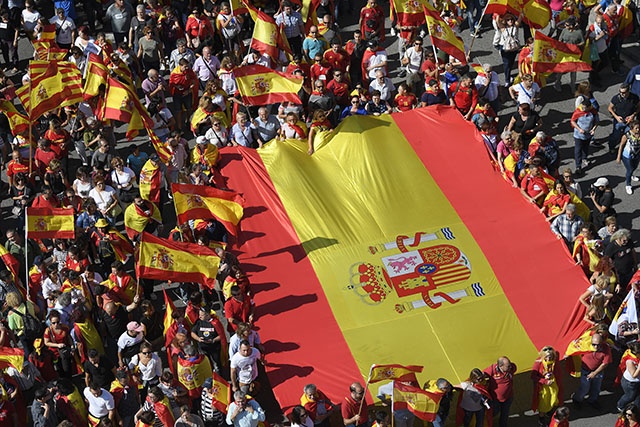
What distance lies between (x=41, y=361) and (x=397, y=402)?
5.45 meters

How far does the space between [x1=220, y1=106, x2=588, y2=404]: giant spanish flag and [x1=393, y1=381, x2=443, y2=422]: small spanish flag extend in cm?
153

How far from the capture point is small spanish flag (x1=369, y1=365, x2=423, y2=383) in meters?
17.0

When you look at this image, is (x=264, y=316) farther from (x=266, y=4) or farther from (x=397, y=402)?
(x=266, y=4)

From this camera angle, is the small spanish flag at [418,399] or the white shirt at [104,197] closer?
the small spanish flag at [418,399]

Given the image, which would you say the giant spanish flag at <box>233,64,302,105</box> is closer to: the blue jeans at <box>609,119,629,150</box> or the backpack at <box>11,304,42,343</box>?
Result: the blue jeans at <box>609,119,629,150</box>

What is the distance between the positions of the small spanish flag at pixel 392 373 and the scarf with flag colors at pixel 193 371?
256cm

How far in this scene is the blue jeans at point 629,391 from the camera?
17.8 m

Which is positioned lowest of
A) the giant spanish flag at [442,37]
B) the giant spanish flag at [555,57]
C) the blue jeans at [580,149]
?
the blue jeans at [580,149]

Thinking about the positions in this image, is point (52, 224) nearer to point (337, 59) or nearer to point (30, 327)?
point (30, 327)

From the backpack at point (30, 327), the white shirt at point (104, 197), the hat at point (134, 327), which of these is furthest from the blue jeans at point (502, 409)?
the white shirt at point (104, 197)

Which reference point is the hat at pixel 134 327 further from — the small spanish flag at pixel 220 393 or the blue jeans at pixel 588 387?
the blue jeans at pixel 588 387

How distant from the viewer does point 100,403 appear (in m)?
17.3

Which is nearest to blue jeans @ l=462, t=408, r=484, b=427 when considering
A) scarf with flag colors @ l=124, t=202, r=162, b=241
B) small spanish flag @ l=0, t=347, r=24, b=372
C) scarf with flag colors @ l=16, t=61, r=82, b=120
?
small spanish flag @ l=0, t=347, r=24, b=372

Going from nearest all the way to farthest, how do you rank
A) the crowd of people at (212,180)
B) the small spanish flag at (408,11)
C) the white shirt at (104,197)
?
the crowd of people at (212,180), the white shirt at (104,197), the small spanish flag at (408,11)
